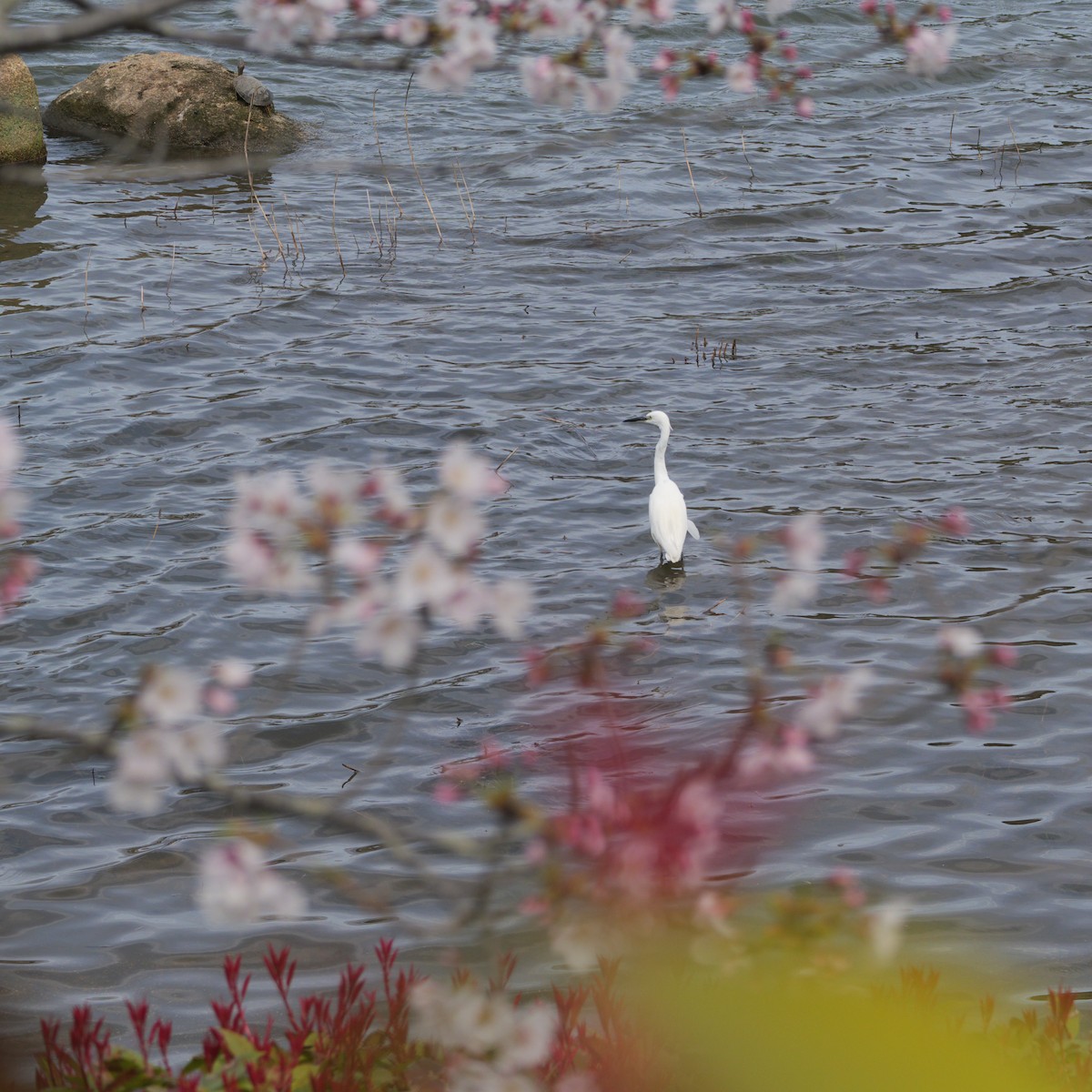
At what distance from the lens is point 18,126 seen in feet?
50.3

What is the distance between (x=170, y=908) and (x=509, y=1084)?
10.0 ft

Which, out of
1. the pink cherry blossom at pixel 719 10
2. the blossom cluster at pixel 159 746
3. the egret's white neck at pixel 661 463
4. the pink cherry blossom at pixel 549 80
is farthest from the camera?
the egret's white neck at pixel 661 463

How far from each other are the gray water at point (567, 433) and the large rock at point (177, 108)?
0.79m

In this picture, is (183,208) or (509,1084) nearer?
(509,1084)

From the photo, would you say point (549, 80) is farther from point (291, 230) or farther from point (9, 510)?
point (291, 230)

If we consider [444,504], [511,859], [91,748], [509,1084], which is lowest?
[511,859]

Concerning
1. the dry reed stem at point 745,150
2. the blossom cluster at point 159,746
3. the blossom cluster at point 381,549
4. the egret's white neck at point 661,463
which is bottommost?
the egret's white neck at point 661,463

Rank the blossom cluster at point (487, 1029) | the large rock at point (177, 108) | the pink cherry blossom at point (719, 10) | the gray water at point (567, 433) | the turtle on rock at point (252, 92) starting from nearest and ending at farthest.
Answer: the blossom cluster at point (487, 1029) → the pink cherry blossom at point (719, 10) → the gray water at point (567, 433) → the large rock at point (177, 108) → the turtle on rock at point (252, 92)

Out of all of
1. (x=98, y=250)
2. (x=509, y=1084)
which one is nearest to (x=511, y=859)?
(x=509, y=1084)

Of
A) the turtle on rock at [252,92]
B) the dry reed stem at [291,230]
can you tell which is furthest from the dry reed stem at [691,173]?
the turtle on rock at [252,92]

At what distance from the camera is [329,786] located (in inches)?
246

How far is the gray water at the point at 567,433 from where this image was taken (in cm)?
575

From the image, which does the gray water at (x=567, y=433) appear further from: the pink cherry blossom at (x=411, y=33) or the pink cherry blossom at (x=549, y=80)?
the pink cherry blossom at (x=549, y=80)

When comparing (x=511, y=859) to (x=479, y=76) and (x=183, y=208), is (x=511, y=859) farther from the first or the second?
(x=479, y=76)
